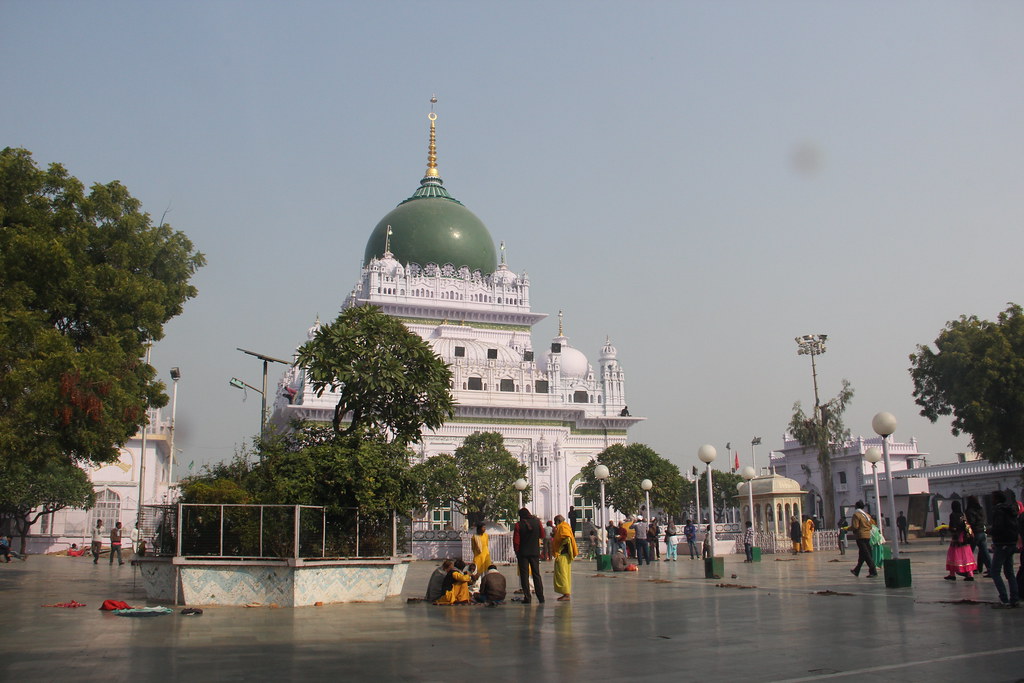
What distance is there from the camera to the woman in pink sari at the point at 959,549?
15.2 metres

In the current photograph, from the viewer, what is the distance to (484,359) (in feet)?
183

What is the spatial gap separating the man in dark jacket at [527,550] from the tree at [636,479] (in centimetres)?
3221

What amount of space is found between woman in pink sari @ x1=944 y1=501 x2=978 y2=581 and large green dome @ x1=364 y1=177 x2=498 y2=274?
4534cm

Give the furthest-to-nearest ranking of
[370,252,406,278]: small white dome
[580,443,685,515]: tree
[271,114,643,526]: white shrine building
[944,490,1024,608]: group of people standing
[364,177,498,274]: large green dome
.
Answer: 1. [364,177,498,274]: large green dome
2. [370,252,406,278]: small white dome
3. [271,114,643,526]: white shrine building
4. [580,443,685,515]: tree
5. [944,490,1024,608]: group of people standing

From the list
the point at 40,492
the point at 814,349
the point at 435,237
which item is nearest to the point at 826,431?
the point at 814,349

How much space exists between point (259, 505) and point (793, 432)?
3847 cm

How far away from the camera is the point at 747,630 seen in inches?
410

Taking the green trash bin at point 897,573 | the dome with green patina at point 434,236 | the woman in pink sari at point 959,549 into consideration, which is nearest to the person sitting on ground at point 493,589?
the green trash bin at point 897,573

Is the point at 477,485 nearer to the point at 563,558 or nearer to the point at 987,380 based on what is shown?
the point at 987,380

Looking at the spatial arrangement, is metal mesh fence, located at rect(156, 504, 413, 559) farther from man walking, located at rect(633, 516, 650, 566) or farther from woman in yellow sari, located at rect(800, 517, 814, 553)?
woman in yellow sari, located at rect(800, 517, 814, 553)

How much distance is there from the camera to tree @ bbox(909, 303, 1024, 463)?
1292 inches

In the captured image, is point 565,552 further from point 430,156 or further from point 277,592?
point 430,156

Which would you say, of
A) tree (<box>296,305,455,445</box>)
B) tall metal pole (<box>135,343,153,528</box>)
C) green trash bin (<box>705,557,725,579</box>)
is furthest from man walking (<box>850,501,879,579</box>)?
tall metal pole (<box>135,343,153,528</box>)

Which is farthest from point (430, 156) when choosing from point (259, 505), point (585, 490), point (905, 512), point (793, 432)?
point (259, 505)
